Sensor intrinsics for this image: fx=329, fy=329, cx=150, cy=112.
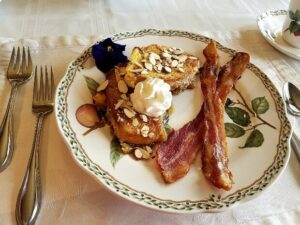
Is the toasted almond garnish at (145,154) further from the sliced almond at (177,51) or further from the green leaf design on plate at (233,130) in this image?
the sliced almond at (177,51)

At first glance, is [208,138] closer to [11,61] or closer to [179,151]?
[179,151]

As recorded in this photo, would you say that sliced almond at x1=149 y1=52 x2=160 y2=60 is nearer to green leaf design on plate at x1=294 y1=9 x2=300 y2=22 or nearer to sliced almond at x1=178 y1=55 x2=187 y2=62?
sliced almond at x1=178 y1=55 x2=187 y2=62

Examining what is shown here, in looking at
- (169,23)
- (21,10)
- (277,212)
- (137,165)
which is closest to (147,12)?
(169,23)

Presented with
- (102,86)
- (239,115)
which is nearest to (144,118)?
(102,86)

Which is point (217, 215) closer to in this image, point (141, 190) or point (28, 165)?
point (141, 190)

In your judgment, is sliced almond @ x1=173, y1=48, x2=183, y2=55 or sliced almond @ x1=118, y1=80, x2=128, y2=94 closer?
sliced almond @ x1=118, y1=80, x2=128, y2=94

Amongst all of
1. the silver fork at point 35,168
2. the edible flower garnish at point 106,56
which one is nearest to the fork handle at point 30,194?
the silver fork at point 35,168

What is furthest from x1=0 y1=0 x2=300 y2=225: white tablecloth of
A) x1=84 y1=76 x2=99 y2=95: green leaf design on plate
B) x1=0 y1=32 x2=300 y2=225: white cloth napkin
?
x1=84 y1=76 x2=99 y2=95: green leaf design on plate
